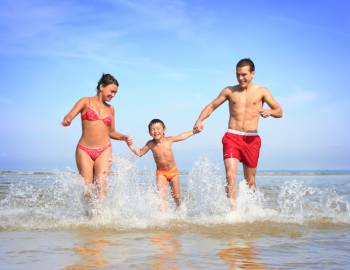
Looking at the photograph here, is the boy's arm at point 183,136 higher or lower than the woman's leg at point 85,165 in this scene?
higher

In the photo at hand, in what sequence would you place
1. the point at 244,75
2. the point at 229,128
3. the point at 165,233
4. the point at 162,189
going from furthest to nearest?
the point at 162,189
the point at 229,128
the point at 244,75
the point at 165,233

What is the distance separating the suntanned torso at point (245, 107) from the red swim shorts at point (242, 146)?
3.8 inches

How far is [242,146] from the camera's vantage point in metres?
7.17

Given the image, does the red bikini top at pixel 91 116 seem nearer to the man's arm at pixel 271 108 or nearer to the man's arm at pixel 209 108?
the man's arm at pixel 209 108

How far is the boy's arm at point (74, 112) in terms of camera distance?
700cm

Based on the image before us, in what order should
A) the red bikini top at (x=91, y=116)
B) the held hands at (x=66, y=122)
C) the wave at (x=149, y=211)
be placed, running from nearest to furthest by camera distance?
the wave at (x=149, y=211), the held hands at (x=66, y=122), the red bikini top at (x=91, y=116)

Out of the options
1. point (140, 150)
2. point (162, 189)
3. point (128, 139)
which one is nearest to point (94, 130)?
point (128, 139)

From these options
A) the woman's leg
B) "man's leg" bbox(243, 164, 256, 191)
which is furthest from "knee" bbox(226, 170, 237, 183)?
the woman's leg

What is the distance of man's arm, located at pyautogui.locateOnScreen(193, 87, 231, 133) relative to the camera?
295 inches

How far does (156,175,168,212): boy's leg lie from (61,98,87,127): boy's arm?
1.84 meters

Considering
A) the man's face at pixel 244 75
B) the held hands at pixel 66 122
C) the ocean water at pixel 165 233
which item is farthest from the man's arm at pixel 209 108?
the held hands at pixel 66 122

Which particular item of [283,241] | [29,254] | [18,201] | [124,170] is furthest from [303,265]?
[18,201]

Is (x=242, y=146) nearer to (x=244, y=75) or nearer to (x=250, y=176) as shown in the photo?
(x=250, y=176)

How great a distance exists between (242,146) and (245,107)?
22.7 inches
